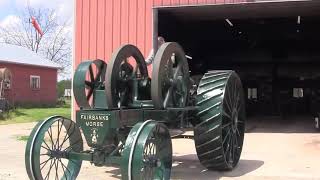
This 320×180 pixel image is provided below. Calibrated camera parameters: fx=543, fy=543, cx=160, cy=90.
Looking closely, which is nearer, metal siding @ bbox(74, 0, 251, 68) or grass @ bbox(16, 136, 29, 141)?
metal siding @ bbox(74, 0, 251, 68)

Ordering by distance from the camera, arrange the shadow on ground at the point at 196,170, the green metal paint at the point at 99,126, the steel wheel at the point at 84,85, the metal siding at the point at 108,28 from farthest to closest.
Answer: the metal siding at the point at 108,28 → the shadow on ground at the point at 196,170 → the steel wheel at the point at 84,85 → the green metal paint at the point at 99,126

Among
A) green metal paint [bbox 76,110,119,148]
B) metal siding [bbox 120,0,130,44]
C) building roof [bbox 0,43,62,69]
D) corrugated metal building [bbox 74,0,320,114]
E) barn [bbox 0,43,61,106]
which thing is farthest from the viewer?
building roof [bbox 0,43,62,69]

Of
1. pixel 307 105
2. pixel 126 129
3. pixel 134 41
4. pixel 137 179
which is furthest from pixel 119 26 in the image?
pixel 307 105

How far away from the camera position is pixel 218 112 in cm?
884

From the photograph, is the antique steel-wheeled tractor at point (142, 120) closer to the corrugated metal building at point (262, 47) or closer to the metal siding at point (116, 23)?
the metal siding at point (116, 23)

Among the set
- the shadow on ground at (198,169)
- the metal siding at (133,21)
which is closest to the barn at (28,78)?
the metal siding at (133,21)

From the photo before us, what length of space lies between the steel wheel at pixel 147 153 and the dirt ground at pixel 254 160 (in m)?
1.65

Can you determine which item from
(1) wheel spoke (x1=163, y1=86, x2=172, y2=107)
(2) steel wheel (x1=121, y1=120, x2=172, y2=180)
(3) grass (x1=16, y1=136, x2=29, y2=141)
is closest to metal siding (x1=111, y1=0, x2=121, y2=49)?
(3) grass (x1=16, y1=136, x2=29, y2=141)

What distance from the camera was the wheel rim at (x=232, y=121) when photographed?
916 centimetres

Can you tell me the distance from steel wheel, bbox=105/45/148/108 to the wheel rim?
1500 millimetres

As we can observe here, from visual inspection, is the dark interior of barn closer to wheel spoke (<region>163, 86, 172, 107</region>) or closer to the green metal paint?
wheel spoke (<region>163, 86, 172, 107</region>)

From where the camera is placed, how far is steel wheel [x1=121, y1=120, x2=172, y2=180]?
21.5ft

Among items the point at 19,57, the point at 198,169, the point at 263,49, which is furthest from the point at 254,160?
the point at 19,57

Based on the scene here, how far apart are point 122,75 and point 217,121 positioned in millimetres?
1714
